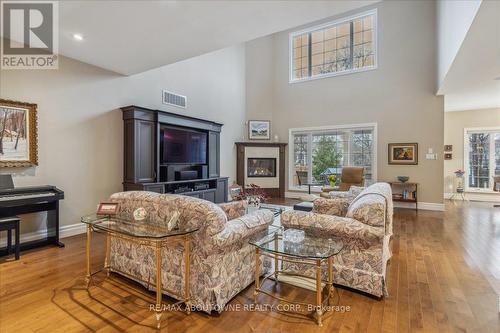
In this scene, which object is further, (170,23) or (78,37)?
(78,37)

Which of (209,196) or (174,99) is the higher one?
(174,99)

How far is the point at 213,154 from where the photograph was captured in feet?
21.2

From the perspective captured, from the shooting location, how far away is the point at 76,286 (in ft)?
8.09

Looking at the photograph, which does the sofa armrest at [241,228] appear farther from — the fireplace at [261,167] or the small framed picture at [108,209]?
the fireplace at [261,167]

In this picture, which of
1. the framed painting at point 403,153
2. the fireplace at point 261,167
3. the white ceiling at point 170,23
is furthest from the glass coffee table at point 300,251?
the fireplace at point 261,167

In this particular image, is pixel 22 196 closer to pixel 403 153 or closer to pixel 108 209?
pixel 108 209

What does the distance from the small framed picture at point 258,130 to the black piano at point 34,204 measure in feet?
18.1

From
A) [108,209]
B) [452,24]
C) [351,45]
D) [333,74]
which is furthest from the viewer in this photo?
[333,74]

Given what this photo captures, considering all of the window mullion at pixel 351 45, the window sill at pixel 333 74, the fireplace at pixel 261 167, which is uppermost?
the window mullion at pixel 351 45

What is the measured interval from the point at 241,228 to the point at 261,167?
5962mm

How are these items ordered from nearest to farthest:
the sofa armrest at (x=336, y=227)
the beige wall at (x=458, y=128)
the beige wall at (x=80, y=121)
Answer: the sofa armrest at (x=336, y=227)
the beige wall at (x=80, y=121)
the beige wall at (x=458, y=128)

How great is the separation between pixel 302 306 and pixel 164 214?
1.41 m

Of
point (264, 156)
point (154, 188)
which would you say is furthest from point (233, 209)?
Result: point (264, 156)

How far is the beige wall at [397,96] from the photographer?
6.25m
